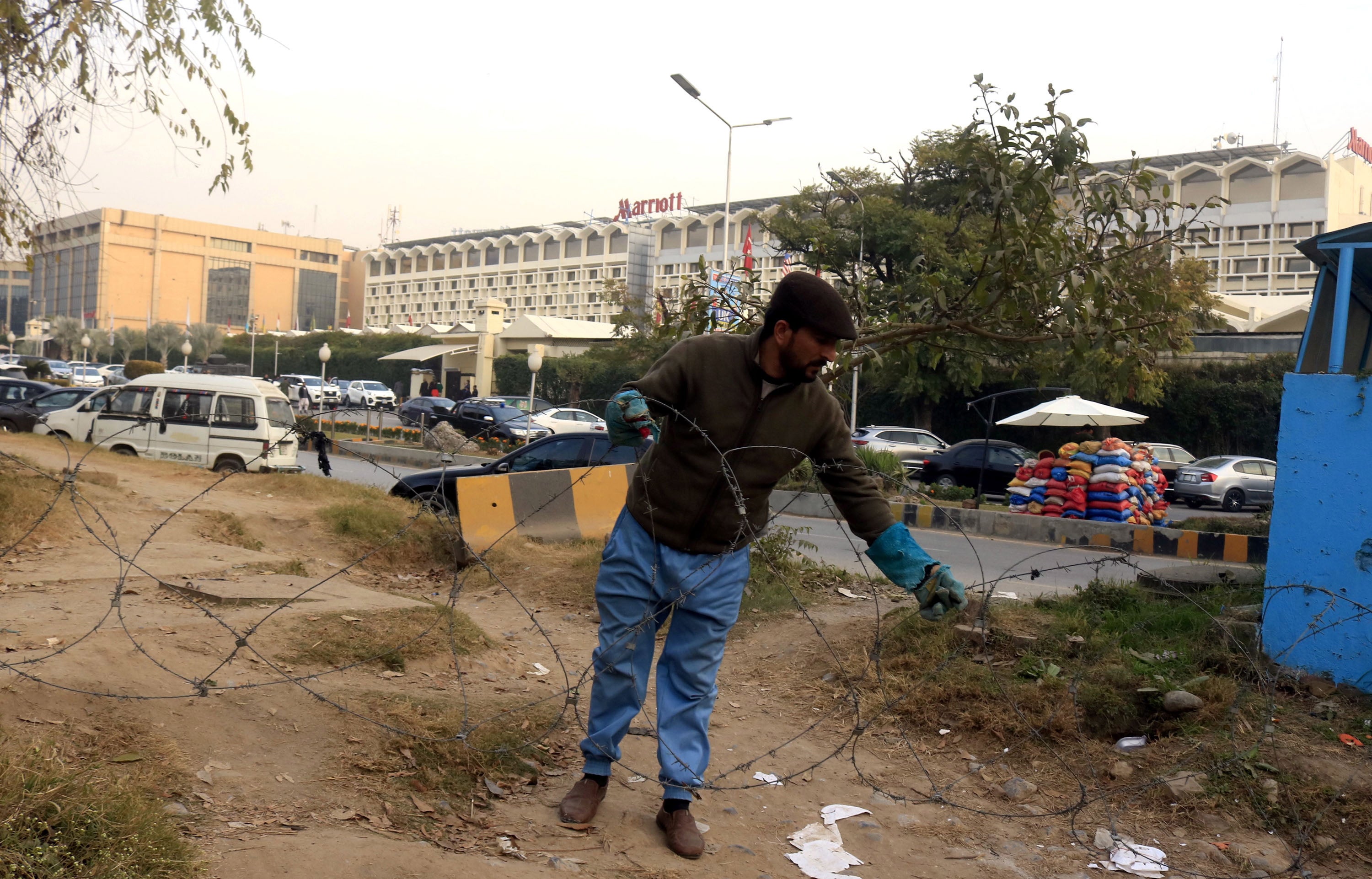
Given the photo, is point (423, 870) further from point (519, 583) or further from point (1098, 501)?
point (1098, 501)

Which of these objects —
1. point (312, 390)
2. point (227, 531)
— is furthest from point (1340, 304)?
point (312, 390)

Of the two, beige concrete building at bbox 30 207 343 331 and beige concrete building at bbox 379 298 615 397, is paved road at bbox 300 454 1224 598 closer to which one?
beige concrete building at bbox 379 298 615 397

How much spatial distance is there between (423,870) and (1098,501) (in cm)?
1283

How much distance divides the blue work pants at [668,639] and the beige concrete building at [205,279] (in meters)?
89.6

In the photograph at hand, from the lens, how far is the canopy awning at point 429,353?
1753 inches

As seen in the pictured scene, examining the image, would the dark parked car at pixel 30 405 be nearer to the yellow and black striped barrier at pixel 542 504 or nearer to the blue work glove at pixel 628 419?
the yellow and black striped barrier at pixel 542 504

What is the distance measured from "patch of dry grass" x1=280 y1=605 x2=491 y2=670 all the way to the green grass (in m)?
1.44

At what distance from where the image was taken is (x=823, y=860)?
3.11 m

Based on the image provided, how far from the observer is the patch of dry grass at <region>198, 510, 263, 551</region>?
755 cm

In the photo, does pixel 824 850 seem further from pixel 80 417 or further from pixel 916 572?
pixel 80 417

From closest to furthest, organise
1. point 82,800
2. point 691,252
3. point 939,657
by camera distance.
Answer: point 82,800 → point 939,657 → point 691,252

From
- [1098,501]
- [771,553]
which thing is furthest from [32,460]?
[1098,501]

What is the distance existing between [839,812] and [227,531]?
5.89 metres

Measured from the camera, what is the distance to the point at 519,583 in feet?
23.7
